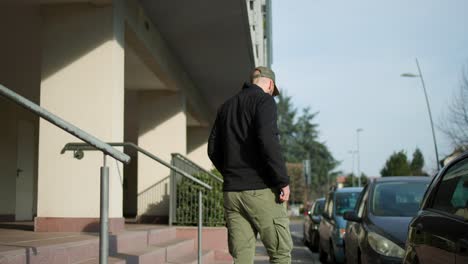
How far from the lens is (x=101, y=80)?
847cm

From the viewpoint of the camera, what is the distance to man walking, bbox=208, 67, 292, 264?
4262mm

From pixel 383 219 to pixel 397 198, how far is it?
0.93 m

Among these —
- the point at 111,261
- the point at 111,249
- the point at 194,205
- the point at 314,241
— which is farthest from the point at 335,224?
the point at 111,261

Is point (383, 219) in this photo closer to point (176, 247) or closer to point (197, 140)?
point (176, 247)

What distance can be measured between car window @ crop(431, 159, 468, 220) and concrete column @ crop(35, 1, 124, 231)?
4.75m

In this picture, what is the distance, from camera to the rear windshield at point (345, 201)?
13.2 metres

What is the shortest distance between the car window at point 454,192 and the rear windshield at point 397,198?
3.15 meters

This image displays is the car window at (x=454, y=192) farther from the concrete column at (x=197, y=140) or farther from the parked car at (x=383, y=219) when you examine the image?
the concrete column at (x=197, y=140)

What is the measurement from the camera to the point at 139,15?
10156mm

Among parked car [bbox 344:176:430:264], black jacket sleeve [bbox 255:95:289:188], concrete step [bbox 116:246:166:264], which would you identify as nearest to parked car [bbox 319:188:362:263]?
parked car [bbox 344:176:430:264]

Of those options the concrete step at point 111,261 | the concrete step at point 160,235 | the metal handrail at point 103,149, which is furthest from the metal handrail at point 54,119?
the concrete step at point 160,235

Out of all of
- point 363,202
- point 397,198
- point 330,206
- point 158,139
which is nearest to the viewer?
point 397,198

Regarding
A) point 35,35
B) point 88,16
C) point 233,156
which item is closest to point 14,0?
point 88,16

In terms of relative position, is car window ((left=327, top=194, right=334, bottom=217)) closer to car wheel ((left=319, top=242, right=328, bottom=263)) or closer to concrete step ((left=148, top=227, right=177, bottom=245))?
car wheel ((left=319, top=242, right=328, bottom=263))
